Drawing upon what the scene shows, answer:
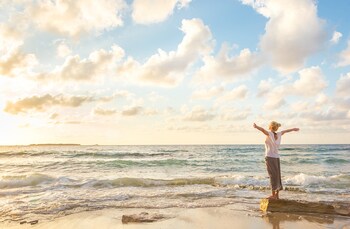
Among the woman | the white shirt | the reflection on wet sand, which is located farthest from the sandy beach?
the white shirt

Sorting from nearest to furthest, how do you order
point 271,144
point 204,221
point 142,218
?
point 204,221
point 142,218
point 271,144

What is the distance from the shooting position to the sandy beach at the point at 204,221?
751cm

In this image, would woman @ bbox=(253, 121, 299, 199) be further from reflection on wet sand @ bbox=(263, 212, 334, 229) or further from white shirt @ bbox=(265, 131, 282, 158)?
reflection on wet sand @ bbox=(263, 212, 334, 229)

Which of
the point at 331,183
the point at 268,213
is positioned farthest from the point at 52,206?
the point at 331,183

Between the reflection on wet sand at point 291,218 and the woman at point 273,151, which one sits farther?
the woman at point 273,151

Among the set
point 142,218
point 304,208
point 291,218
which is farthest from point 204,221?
point 304,208

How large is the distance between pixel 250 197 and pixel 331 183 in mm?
7488

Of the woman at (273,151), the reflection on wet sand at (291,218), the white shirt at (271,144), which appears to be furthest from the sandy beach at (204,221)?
the white shirt at (271,144)

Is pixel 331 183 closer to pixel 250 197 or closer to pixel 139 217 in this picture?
pixel 250 197

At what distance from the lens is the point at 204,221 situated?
805cm

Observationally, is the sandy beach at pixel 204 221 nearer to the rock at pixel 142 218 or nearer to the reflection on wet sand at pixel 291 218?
the reflection on wet sand at pixel 291 218

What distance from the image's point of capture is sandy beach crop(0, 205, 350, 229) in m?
7.51

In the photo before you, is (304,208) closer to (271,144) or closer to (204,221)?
(271,144)

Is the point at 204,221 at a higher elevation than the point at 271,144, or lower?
lower
